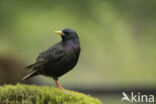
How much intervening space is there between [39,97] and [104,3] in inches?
376

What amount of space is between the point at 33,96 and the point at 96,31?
10.1m

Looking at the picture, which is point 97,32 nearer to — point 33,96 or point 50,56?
point 50,56

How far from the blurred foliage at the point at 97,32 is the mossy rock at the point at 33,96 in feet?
23.5

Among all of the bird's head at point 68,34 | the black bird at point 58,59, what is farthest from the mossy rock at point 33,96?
the bird's head at point 68,34

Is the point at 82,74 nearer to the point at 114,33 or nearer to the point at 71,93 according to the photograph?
the point at 114,33

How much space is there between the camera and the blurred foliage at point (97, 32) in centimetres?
1400

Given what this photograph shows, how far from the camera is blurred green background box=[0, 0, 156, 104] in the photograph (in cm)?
1399

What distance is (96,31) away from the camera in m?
15.1

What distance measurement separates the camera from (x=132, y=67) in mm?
16406

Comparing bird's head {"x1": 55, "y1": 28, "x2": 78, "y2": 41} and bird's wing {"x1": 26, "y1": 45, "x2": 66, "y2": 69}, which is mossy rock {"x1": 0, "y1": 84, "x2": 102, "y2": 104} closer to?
bird's wing {"x1": 26, "y1": 45, "x2": 66, "y2": 69}

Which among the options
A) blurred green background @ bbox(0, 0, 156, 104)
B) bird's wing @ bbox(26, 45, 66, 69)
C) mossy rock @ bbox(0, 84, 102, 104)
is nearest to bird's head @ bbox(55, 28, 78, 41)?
bird's wing @ bbox(26, 45, 66, 69)

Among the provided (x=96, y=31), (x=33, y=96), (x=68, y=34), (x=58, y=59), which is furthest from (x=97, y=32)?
(x=33, y=96)

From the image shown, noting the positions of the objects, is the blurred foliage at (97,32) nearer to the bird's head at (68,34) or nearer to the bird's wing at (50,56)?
the bird's head at (68,34)

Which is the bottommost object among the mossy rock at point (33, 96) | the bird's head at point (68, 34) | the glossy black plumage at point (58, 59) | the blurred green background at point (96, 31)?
the mossy rock at point (33, 96)
